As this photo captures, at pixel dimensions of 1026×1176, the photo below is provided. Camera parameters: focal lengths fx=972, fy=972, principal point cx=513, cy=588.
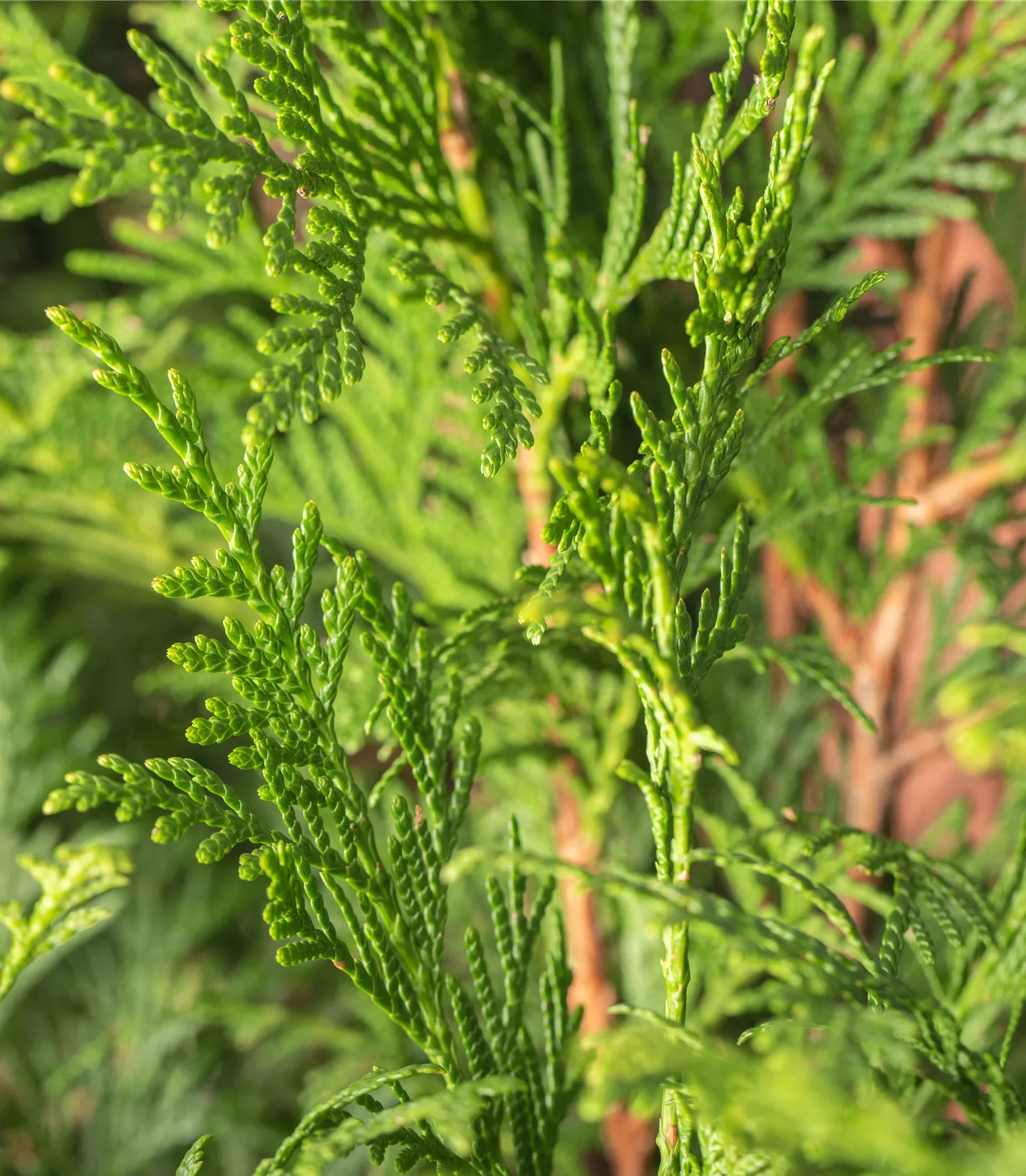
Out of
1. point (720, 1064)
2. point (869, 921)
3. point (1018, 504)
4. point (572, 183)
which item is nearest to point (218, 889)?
point (869, 921)

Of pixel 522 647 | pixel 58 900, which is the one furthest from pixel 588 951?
pixel 58 900

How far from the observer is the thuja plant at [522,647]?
0.37 metres

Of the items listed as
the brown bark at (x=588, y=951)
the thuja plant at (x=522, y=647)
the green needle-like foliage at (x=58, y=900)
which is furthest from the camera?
the brown bark at (x=588, y=951)

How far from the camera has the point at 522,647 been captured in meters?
0.63

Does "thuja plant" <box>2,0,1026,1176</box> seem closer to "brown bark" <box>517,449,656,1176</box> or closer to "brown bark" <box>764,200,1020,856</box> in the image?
"brown bark" <box>517,449,656,1176</box>

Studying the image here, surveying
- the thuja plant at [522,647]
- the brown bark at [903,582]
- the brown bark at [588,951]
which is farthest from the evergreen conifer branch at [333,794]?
the brown bark at [903,582]

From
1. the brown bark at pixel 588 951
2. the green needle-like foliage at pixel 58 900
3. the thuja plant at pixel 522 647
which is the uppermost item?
the thuja plant at pixel 522 647

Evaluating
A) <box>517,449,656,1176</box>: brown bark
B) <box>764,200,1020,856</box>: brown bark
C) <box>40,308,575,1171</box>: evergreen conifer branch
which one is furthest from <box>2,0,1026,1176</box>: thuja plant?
<box>764,200,1020,856</box>: brown bark

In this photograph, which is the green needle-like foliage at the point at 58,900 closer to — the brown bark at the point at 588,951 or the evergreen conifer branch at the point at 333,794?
the evergreen conifer branch at the point at 333,794

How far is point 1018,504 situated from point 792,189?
1299mm

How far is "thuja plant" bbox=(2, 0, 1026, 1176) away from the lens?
0.37 m

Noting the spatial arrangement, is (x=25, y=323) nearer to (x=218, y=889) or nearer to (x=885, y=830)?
(x=218, y=889)

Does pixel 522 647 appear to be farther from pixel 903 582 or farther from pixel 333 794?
pixel 903 582

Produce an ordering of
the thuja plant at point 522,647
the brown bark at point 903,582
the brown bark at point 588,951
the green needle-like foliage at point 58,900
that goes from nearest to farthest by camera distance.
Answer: the thuja plant at point 522,647 < the green needle-like foliage at point 58,900 < the brown bark at point 588,951 < the brown bark at point 903,582
